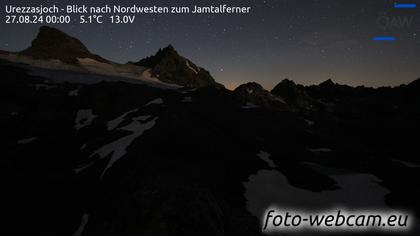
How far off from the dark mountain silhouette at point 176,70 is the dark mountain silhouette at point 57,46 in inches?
1320

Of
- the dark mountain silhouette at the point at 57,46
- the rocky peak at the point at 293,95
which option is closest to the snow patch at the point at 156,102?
the dark mountain silhouette at the point at 57,46

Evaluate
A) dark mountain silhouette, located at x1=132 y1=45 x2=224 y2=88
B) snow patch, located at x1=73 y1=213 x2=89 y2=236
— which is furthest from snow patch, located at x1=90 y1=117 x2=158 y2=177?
dark mountain silhouette, located at x1=132 y1=45 x2=224 y2=88

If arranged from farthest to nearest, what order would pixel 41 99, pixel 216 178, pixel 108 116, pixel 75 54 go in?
pixel 75 54
pixel 41 99
pixel 108 116
pixel 216 178

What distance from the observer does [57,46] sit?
15225 centimetres

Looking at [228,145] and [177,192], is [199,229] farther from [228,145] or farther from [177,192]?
[228,145]

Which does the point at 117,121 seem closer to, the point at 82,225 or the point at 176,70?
the point at 82,225

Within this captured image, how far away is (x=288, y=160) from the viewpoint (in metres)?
44.5

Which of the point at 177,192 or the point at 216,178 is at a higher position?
the point at 177,192

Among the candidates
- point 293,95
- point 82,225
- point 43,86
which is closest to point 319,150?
point 82,225

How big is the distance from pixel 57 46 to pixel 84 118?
367ft

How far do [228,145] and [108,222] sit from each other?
35.2 meters

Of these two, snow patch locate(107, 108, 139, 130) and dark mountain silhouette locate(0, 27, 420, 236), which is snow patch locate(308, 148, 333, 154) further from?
snow patch locate(107, 108, 139, 130)

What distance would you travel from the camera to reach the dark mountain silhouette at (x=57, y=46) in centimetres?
14162

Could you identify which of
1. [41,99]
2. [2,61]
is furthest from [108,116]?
[2,61]
